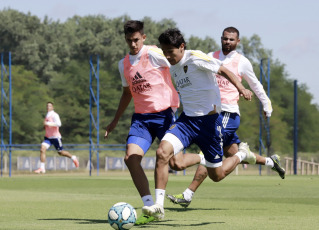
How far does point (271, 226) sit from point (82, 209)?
156 inches

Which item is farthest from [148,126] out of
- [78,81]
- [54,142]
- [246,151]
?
[78,81]

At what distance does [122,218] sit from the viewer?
8.18 metres

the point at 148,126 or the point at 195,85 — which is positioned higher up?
the point at 195,85

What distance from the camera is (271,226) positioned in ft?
28.2

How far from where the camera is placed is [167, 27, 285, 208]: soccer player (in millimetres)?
11398

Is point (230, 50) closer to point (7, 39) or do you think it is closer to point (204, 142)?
point (204, 142)

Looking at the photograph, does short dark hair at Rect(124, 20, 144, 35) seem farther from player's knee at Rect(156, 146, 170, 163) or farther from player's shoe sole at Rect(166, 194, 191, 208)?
player's shoe sole at Rect(166, 194, 191, 208)

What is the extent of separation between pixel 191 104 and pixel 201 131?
1.13ft

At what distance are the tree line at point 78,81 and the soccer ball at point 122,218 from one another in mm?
53418

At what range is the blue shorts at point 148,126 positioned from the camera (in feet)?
31.9

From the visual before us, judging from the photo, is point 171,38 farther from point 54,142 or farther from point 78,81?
point 78,81

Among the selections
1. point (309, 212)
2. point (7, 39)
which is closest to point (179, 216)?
point (309, 212)

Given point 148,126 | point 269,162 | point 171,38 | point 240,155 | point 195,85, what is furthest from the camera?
point 269,162

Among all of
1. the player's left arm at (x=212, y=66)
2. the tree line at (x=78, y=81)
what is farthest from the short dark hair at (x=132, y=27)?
the tree line at (x=78, y=81)
